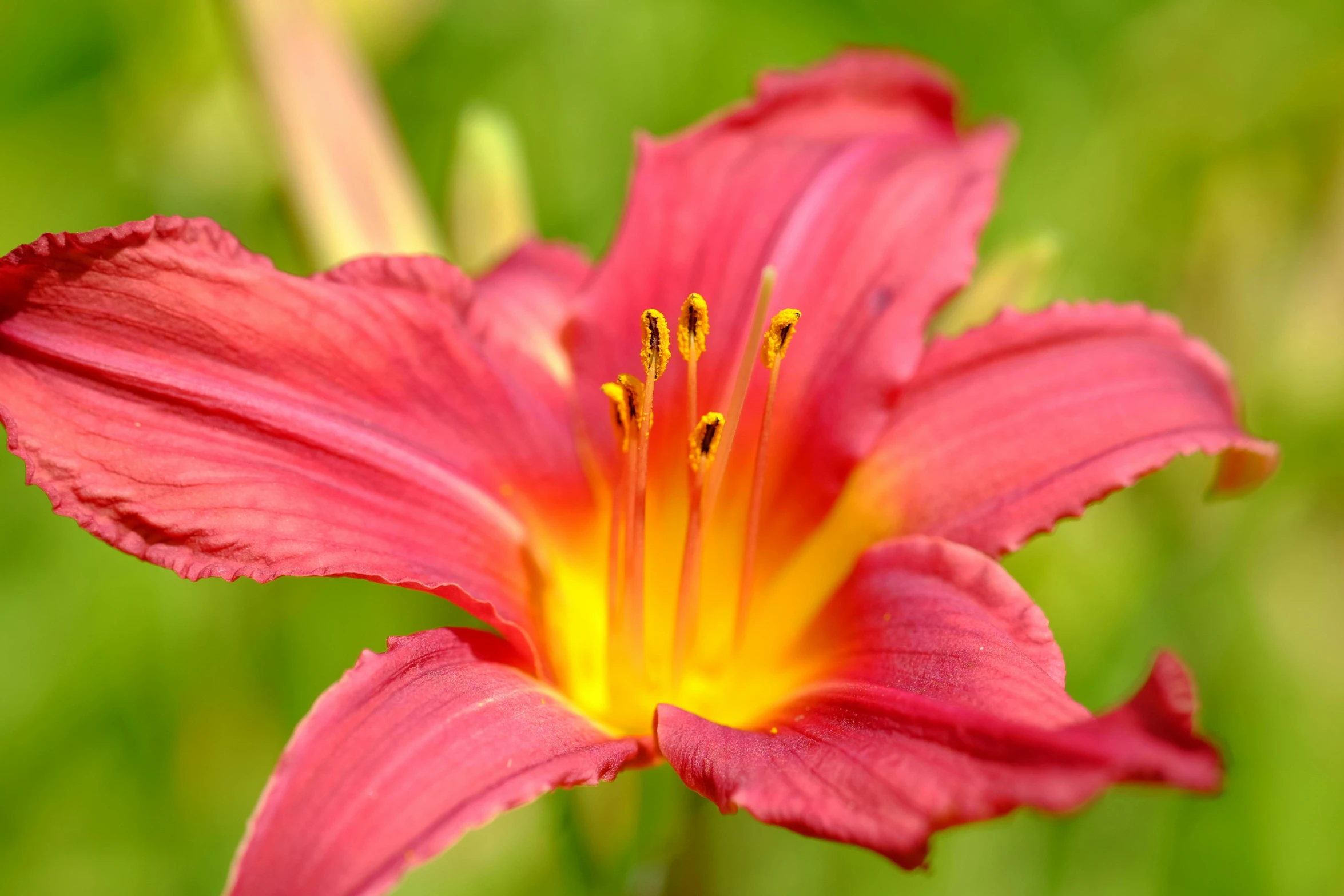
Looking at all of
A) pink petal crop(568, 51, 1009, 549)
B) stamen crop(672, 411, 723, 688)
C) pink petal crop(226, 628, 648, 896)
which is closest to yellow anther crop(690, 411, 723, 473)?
stamen crop(672, 411, 723, 688)

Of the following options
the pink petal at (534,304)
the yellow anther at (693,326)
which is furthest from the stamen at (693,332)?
the pink petal at (534,304)

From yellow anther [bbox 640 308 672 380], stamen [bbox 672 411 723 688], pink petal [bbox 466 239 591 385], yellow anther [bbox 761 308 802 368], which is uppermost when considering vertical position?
pink petal [bbox 466 239 591 385]

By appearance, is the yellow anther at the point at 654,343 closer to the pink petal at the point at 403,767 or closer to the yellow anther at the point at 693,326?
the yellow anther at the point at 693,326

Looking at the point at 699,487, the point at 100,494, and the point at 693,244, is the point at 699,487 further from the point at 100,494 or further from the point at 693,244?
the point at 100,494

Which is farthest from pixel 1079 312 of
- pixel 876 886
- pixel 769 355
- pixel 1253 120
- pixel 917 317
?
pixel 1253 120

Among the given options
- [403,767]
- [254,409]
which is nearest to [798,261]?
[254,409]

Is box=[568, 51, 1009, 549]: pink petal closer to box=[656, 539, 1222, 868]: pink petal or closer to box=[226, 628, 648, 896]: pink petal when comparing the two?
box=[656, 539, 1222, 868]: pink petal
